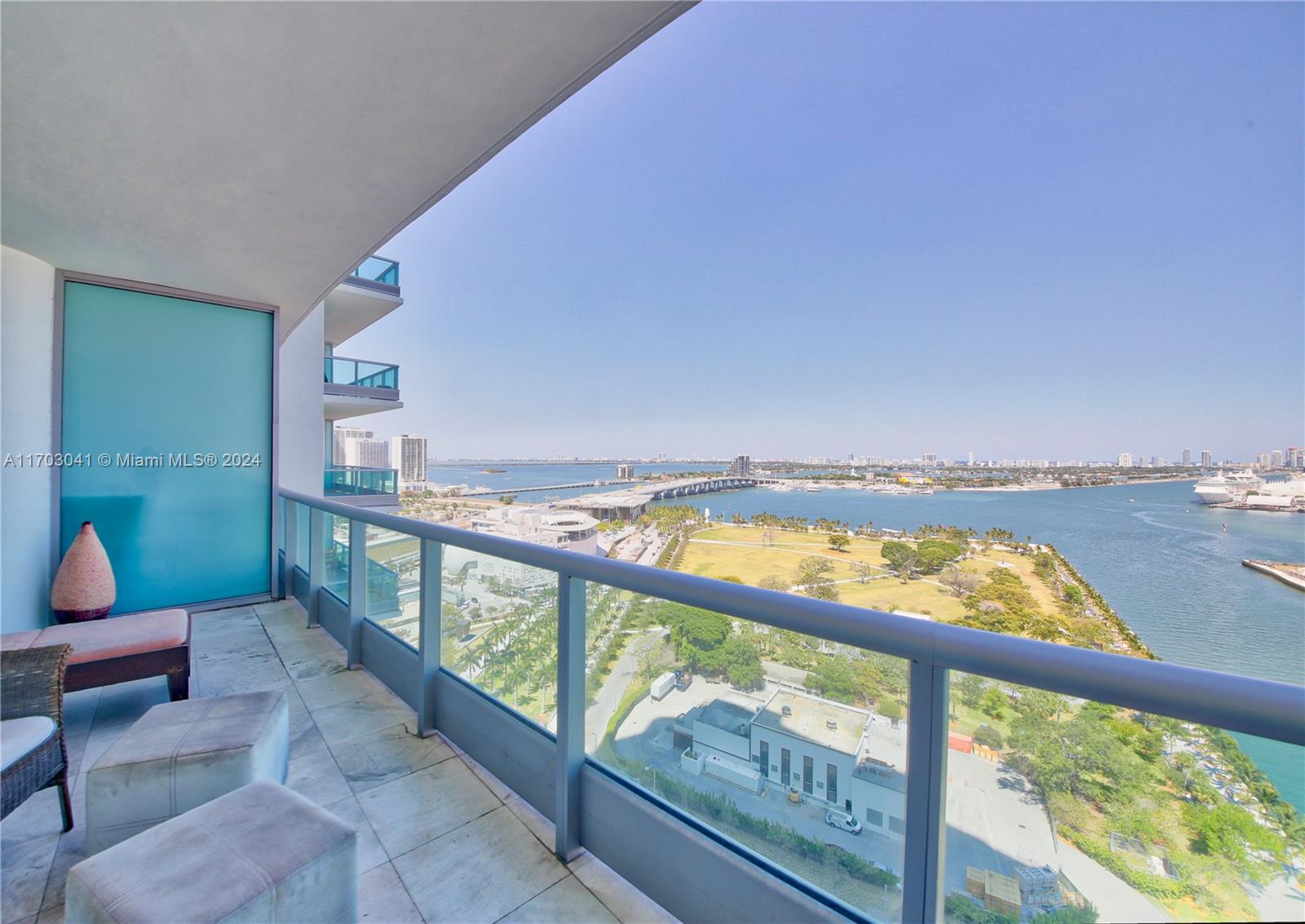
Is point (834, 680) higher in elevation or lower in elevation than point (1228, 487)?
lower

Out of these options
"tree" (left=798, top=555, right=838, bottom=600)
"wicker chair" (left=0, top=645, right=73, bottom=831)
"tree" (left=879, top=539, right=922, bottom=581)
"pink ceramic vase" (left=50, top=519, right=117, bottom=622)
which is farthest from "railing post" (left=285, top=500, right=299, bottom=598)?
"tree" (left=879, top=539, right=922, bottom=581)

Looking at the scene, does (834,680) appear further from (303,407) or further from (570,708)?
(303,407)

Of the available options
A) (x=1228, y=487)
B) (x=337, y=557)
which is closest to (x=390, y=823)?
(x=337, y=557)

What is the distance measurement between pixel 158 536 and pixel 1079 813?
20.4 ft

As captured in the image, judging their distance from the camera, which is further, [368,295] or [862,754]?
[368,295]

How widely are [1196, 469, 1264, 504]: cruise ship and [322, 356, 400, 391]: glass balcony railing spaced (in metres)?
14.0

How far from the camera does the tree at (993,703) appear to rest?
0.92 metres

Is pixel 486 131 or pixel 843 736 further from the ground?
A: pixel 486 131

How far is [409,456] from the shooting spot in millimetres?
17891

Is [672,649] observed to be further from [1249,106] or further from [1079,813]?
[1249,106]

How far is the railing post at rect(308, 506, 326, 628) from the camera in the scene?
4082mm

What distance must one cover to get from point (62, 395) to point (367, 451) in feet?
46.9

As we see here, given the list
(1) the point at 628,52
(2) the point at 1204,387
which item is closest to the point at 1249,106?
(2) the point at 1204,387

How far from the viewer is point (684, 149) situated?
896 inches
